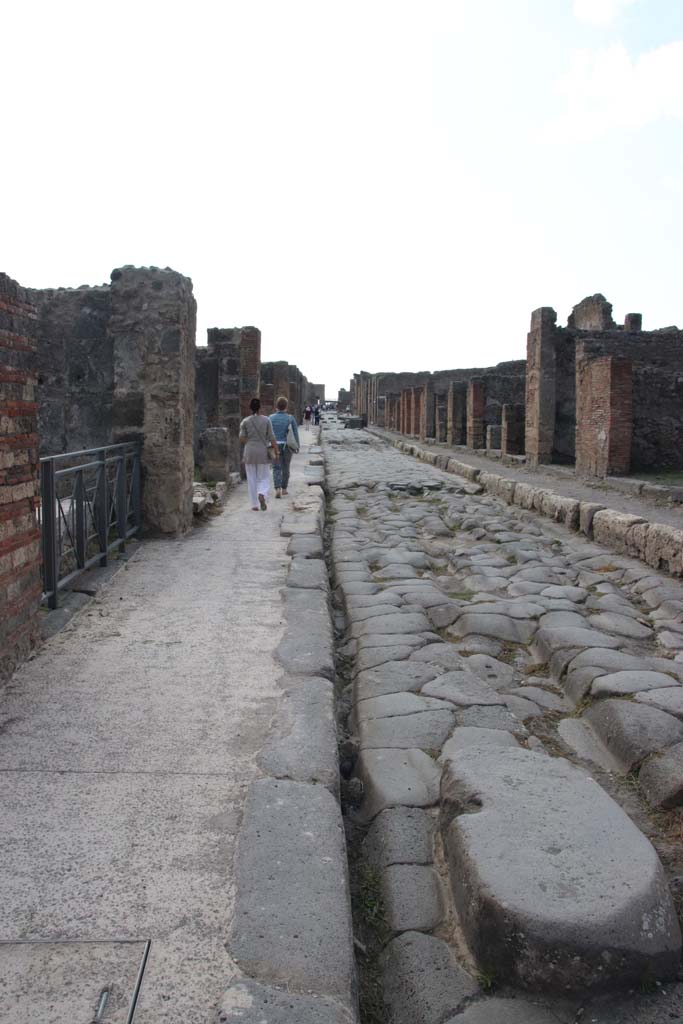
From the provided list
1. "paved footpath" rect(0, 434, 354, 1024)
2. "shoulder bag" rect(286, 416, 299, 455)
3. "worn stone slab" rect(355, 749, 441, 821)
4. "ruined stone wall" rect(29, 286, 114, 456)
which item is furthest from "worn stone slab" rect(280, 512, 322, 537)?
"worn stone slab" rect(355, 749, 441, 821)

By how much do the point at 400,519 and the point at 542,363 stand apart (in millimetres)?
9538

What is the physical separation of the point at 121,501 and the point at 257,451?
323 cm

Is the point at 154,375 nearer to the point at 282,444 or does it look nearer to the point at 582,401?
the point at 282,444

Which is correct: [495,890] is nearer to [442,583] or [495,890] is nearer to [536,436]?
[442,583]

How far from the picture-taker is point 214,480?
489 inches

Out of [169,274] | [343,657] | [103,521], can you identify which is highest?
[169,274]

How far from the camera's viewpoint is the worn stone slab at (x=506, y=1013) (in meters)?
1.92

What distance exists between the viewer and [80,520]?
17.9 feet

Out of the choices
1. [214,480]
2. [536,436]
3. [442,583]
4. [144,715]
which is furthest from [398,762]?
[536,436]

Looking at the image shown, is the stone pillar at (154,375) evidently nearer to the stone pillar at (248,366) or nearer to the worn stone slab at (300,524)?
the worn stone slab at (300,524)

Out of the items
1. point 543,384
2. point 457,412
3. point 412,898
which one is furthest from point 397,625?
point 457,412

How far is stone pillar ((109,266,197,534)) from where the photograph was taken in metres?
7.28

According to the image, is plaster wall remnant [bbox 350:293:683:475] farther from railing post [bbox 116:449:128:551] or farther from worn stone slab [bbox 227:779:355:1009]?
worn stone slab [bbox 227:779:355:1009]

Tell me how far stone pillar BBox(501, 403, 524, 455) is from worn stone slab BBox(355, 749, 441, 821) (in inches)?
710
